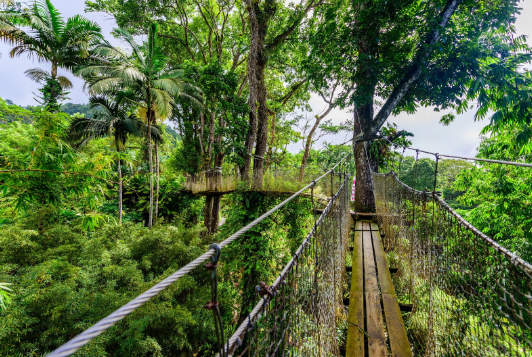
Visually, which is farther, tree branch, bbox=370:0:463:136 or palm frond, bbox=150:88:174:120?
palm frond, bbox=150:88:174:120

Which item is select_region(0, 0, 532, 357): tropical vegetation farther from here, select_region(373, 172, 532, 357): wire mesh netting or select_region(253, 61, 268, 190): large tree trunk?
select_region(373, 172, 532, 357): wire mesh netting

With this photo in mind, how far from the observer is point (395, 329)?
1.67 meters

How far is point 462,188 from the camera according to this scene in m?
6.71

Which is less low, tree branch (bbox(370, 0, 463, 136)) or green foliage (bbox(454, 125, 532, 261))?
tree branch (bbox(370, 0, 463, 136))

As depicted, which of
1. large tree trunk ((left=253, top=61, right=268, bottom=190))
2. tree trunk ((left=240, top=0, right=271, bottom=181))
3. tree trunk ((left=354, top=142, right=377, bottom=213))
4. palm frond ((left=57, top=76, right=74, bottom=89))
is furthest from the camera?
palm frond ((left=57, top=76, right=74, bottom=89))

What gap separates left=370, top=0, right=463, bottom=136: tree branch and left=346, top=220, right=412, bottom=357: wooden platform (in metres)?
3.11

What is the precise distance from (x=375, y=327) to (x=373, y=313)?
0.39 ft

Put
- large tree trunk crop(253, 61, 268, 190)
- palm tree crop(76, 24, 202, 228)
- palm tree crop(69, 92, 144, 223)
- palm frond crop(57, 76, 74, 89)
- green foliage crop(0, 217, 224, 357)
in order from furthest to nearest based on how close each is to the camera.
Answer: palm frond crop(57, 76, 74, 89)
palm tree crop(69, 92, 144, 223)
palm tree crop(76, 24, 202, 228)
large tree trunk crop(253, 61, 268, 190)
green foliage crop(0, 217, 224, 357)

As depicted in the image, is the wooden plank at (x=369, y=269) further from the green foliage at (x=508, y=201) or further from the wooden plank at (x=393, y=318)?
the green foliage at (x=508, y=201)

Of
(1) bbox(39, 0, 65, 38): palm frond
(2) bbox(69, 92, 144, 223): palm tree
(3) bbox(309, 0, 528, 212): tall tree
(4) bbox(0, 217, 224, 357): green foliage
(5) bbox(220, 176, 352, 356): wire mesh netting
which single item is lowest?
(4) bbox(0, 217, 224, 357): green foliage

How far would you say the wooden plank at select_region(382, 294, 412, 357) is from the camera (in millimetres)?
1518

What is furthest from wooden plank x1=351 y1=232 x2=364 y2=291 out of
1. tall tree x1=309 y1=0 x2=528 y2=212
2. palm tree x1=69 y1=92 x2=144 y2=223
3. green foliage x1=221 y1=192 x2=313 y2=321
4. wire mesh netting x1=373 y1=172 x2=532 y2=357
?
palm tree x1=69 y1=92 x2=144 y2=223

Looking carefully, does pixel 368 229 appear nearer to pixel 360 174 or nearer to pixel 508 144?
pixel 360 174

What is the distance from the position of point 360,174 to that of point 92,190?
16.7 ft
